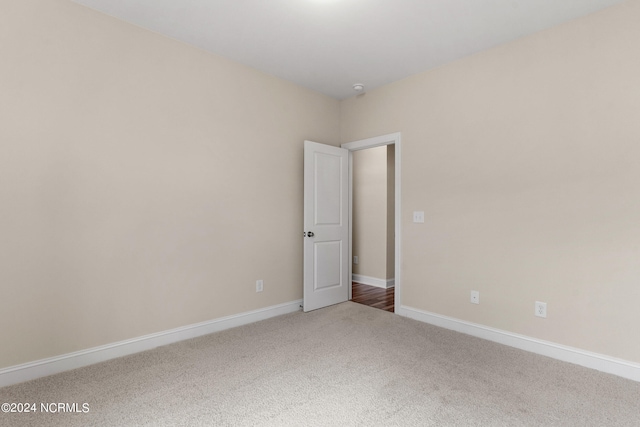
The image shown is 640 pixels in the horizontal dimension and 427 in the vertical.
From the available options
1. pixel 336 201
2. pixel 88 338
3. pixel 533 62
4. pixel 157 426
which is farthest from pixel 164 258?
pixel 533 62

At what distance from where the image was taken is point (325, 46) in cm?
295

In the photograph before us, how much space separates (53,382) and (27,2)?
2547mm

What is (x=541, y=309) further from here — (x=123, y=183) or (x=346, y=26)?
(x=123, y=183)

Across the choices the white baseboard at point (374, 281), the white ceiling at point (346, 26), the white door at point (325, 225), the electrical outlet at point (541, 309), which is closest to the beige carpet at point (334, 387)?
the electrical outlet at point (541, 309)

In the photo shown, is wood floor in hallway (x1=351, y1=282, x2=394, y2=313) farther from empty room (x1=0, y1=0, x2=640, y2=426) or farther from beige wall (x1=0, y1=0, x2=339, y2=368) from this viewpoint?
beige wall (x1=0, y1=0, x2=339, y2=368)

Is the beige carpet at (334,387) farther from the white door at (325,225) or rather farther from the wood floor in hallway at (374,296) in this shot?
the wood floor in hallway at (374,296)

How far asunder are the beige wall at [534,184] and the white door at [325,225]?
0.86 m

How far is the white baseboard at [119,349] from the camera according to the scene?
2.16 metres

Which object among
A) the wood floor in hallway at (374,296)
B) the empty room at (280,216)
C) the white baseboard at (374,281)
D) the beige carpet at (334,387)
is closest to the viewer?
the beige carpet at (334,387)

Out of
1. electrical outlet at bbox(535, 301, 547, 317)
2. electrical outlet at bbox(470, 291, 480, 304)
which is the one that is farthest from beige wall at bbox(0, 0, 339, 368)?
electrical outlet at bbox(535, 301, 547, 317)

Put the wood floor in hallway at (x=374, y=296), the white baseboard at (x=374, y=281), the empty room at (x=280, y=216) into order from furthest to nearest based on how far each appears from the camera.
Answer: the white baseboard at (x=374, y=281)
the wood floor in hallway at (x=374, y=296)
the empty room at (x=280, y=216)

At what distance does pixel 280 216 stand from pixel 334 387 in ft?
6.56

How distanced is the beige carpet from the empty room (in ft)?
0.06

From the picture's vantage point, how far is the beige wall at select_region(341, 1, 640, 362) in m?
2.33
